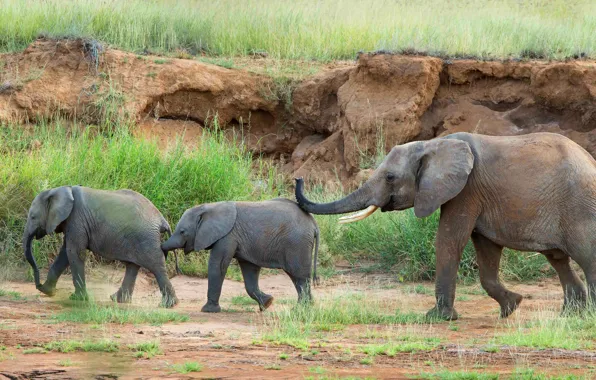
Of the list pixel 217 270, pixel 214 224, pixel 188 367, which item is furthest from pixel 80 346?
pixel 214 224

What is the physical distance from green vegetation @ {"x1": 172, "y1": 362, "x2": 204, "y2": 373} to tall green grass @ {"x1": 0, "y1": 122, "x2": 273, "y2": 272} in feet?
17.6

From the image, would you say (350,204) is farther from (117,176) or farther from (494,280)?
(117,176)

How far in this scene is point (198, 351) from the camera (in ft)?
24.2

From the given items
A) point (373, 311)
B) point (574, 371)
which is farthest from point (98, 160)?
point (574, 371)

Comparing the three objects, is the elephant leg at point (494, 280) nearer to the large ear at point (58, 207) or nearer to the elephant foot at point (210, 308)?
the elephant foot at point (210, 308)

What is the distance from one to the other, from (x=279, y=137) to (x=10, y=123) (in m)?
4.66

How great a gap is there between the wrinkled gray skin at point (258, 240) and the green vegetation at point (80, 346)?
2.43m

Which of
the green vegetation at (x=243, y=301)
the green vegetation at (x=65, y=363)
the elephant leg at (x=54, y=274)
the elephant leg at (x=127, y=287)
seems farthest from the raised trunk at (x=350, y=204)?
the green vegetation at (x=65, y=363)

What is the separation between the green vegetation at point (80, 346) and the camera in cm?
696

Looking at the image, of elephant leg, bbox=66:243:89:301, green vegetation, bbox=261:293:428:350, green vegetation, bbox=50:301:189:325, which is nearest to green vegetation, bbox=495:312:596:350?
green vegetation, bbox=261:293:428:350

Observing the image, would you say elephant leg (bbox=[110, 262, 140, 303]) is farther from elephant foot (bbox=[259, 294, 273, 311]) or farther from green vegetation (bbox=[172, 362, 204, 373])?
green vegetation (bbox=[172, 362, 204, 373])

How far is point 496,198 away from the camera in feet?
30.5

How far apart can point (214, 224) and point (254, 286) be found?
74cm

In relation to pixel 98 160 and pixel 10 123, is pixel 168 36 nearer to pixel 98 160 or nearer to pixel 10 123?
pixel 10 123
